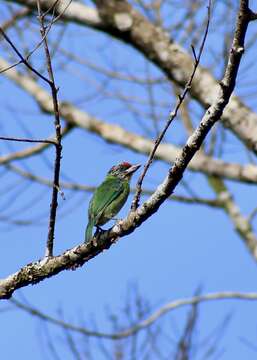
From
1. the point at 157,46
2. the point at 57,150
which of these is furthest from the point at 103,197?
the point at 157,46

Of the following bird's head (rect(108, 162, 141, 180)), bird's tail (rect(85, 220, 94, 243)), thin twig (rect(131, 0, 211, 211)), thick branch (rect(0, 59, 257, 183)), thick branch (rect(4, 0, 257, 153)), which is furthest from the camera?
thick branch (rect(0, 59, 257, 183))

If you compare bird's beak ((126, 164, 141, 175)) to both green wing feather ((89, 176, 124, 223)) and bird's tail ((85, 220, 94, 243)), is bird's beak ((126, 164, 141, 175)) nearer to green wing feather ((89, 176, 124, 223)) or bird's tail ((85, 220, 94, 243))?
green wing feather ((89, 176, 124, 223))

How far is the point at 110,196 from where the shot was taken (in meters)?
4.52

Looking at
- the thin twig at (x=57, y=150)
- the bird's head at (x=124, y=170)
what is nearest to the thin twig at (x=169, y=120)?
the thin twig at (x=57, y=150)

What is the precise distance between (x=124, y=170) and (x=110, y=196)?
487mm

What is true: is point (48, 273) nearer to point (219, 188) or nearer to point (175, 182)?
point (175, 182)

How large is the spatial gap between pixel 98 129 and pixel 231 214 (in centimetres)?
197

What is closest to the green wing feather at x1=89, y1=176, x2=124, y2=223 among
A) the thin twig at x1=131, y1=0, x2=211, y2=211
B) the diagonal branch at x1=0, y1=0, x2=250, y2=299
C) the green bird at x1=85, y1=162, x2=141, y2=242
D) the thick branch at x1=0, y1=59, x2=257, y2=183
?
the green bird at x1=85, y1=162, x2=141, y2=242

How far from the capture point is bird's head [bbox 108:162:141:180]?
488 centimetres

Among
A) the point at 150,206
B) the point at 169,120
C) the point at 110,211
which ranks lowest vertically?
the point at 150,206

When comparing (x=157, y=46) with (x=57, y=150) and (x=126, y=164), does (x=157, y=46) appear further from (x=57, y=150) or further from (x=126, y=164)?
(x=57, y=150)

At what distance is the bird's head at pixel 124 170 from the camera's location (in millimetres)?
4875

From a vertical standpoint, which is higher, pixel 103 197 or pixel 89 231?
pixel 103 197

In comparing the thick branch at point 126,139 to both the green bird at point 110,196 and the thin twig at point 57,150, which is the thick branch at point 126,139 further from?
the thin twig at point 57,150
